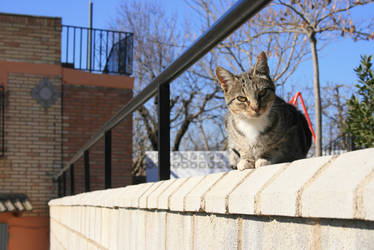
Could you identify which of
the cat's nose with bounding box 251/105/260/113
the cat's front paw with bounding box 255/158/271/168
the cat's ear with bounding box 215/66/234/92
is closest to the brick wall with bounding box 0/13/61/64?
the cat's ear with bounding box 215/66/234/92

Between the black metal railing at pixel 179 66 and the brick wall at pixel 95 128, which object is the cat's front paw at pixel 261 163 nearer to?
the black metal railing at pixel 179 66

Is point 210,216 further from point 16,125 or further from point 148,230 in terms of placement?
point 16,125

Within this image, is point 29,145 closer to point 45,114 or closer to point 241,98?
point 45,114

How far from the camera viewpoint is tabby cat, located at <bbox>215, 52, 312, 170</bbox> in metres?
2.44

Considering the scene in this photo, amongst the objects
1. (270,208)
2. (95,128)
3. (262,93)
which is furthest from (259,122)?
(95,128)

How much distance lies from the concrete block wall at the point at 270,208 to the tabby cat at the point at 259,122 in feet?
1.22

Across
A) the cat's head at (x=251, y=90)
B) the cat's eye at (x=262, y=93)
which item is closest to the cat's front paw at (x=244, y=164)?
the cat's head at (x=251, y=90)

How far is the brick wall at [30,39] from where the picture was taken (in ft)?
43.2

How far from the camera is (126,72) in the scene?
14.1 m

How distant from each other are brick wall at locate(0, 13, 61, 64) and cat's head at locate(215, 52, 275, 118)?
11472mm

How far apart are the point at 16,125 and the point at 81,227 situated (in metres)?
8.35

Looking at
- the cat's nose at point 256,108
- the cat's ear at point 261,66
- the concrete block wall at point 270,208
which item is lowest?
the concrete block wall at point 270,208

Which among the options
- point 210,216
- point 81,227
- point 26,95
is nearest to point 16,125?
point 26,95

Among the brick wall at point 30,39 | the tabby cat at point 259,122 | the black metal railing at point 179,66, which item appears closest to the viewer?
the black metal railing at point 179,66
